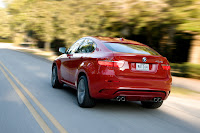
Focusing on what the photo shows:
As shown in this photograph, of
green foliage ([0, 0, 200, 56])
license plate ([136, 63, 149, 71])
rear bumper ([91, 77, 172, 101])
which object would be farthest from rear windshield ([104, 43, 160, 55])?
green foliage ([0, 0, 200, 56])

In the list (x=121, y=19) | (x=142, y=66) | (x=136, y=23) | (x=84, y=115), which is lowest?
(x=84, y=115)

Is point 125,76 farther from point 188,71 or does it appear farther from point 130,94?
point 188,71

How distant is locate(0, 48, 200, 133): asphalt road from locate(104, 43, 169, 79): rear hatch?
0.89 meters

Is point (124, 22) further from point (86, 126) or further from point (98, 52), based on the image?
point (86, 126)

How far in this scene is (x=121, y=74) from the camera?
5.76m

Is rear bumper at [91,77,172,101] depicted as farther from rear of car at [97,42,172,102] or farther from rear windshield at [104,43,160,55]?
rear windshield at [104,43,160,55]

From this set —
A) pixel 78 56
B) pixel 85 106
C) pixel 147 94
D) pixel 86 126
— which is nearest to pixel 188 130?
pixel 147 94

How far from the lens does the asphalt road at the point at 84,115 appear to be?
16.3 feet

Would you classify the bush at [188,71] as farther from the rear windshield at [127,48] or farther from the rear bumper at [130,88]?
the rear bumper at [130,88]

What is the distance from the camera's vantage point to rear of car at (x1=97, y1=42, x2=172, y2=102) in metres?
5.75

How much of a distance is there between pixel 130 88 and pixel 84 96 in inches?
44.4

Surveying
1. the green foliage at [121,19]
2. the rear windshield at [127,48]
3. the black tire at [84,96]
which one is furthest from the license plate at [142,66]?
the green foliage at [121,19]

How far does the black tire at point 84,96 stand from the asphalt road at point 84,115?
0.37 ft

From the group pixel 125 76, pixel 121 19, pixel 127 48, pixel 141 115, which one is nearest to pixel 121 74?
pixel 125 76
